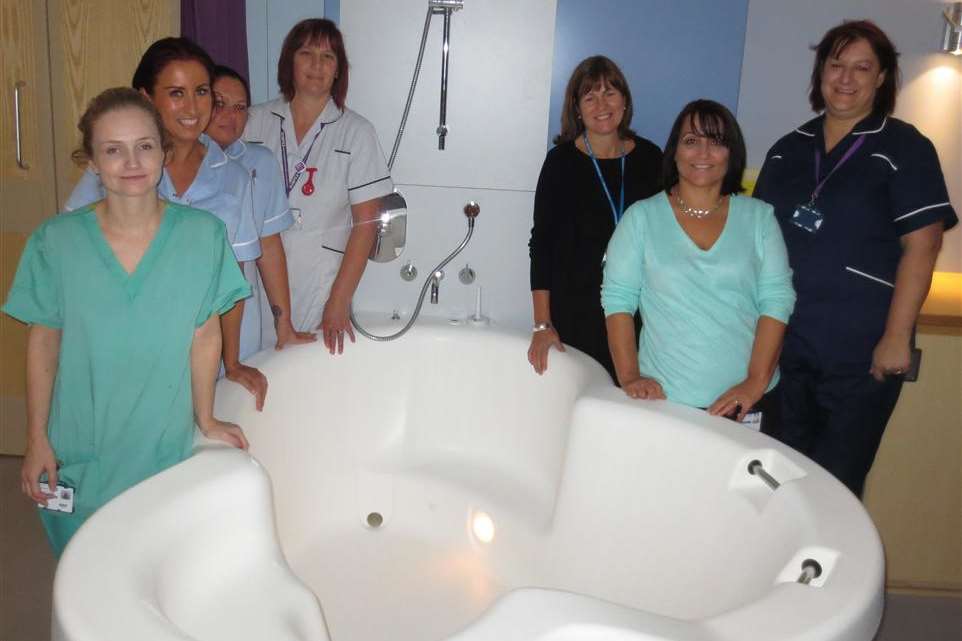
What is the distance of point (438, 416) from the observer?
2.83 meters

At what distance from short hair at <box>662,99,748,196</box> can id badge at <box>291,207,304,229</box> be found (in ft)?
3.54

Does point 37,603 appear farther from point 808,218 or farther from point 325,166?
point 808,218

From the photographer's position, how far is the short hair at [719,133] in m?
1.93

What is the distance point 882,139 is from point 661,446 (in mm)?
886

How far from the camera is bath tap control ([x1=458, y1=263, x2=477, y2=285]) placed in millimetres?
2984

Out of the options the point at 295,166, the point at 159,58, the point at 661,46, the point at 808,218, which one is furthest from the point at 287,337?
the point at 661,46

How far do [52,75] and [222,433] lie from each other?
6.09ft

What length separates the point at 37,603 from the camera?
241 centimetres

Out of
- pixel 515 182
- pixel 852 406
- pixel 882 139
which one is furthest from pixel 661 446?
pixel 515 182

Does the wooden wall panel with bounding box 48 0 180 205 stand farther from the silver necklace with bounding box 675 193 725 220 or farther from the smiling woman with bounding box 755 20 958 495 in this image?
the smiling woman with bounding box 755 20 958 495

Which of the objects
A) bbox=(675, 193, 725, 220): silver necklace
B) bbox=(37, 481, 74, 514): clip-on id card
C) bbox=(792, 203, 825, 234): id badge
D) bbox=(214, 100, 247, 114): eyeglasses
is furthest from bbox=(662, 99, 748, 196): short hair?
bbox=(37, 481, 74, 514): clip-on id card

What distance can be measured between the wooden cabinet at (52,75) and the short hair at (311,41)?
2.31 ft

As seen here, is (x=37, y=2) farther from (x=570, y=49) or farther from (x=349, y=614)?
(x=349, y=614)

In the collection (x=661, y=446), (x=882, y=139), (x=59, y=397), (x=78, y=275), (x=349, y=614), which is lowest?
(x=349, y=614)
